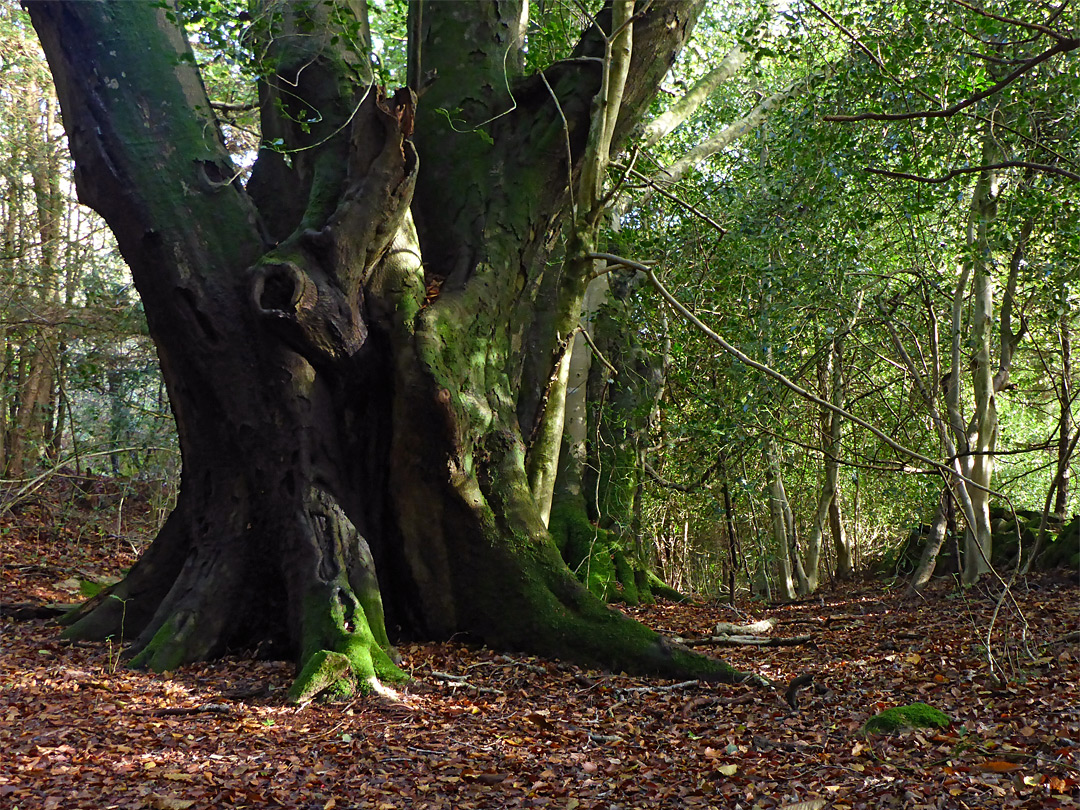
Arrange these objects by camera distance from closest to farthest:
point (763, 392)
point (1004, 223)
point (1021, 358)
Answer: point (1004, 223) < point (763, 392) < point (1021, 358)

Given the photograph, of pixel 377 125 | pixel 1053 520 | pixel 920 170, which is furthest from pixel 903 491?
pixel 377 125

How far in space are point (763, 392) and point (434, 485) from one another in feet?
11.3

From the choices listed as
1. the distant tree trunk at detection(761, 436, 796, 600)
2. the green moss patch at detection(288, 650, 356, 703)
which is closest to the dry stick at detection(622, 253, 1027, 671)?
the green moss patch at detection(288, 650, 356, 703)

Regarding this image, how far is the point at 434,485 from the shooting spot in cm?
536

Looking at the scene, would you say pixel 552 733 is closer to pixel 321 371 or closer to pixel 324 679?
pixel 324 679

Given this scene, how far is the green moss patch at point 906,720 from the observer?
3668 millimetres

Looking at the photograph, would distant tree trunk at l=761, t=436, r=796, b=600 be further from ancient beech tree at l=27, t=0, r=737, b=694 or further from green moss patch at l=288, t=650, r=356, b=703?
green moss patch at l=288, t=650, r=356, b=703

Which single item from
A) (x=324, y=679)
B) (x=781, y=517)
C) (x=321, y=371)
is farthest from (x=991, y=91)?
(x=781, y=517)

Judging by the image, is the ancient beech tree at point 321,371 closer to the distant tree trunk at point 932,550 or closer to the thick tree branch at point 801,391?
the thick tree branch at point 801,391

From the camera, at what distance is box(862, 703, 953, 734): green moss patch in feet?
12.0

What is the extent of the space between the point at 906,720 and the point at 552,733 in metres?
1.56

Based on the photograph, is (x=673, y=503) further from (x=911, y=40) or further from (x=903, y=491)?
(x=911, y=40)

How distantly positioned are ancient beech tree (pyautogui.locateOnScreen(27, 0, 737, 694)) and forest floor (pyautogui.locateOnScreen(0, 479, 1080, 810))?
0.33m

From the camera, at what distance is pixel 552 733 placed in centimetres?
393
